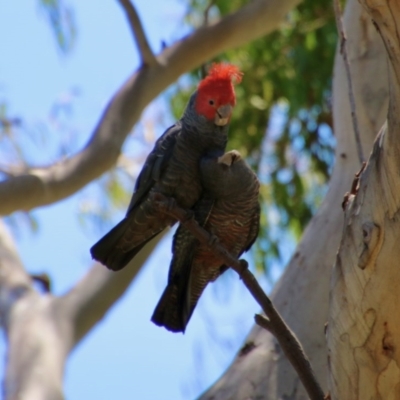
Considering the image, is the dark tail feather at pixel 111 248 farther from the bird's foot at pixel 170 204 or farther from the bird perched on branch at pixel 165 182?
the bird's foot at pixel 170 204

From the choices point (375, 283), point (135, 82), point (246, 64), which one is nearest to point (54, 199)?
point (135, 82)

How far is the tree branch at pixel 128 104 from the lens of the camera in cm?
261

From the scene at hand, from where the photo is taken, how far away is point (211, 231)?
6.95 feet

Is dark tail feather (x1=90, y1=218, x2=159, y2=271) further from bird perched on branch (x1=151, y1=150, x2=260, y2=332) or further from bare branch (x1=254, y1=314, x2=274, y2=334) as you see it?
bare branch (x1=254, y1=314, x2=274, y2=334)

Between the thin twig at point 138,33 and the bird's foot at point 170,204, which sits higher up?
the thin twig at point 138,33

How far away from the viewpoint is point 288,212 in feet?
13.8

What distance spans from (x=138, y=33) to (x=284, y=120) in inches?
51.6

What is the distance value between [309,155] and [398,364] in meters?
2.75

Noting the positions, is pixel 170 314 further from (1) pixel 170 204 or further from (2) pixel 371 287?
(2) pixel 371 287

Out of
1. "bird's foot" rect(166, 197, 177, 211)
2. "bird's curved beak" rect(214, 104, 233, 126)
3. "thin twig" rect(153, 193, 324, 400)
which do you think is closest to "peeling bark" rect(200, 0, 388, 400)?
"thin twig" rect(153, 193, 324, 400)

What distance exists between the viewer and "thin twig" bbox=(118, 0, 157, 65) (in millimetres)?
3221

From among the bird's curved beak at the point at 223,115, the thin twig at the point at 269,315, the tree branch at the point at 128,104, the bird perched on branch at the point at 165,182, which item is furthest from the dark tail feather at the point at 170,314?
the tree branch at the point at 128,104

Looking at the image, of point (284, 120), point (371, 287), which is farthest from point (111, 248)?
point (284, 120)

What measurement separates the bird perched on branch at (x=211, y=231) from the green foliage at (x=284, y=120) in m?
1.97
